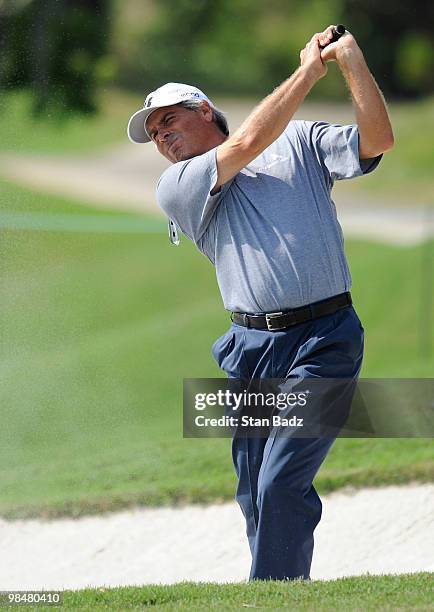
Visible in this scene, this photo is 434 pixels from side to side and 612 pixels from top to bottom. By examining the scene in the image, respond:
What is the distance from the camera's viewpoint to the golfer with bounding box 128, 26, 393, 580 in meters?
2.94

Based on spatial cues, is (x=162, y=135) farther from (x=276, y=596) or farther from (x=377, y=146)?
(x=276, y=596)

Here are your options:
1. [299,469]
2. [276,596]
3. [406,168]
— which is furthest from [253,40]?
[276,596]

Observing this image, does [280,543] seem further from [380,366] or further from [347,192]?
[347,192]

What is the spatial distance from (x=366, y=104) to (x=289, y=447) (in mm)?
935

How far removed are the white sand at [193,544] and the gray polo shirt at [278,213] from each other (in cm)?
131

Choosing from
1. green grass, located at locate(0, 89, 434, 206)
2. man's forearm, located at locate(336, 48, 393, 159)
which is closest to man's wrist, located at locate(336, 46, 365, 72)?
man's forearm, located at locate(336, 48, 393, 159)

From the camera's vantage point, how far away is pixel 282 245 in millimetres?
2973

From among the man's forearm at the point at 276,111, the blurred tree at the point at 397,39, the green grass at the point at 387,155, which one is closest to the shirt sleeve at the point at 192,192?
the man's forearm at the point at 276,111

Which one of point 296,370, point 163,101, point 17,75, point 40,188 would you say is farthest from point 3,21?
point 40,188

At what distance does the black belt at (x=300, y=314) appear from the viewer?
2988 millimetres

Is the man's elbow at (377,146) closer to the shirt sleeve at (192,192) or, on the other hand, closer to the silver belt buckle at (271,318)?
the shirt sleeve at (192,192)

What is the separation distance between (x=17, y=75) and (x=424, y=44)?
17022 mm

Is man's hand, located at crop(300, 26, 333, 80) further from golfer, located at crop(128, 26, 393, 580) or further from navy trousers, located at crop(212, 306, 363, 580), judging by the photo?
navy trousers, located at crop(212, 306, 363, 580)

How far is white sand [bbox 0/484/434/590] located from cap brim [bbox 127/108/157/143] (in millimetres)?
1671
